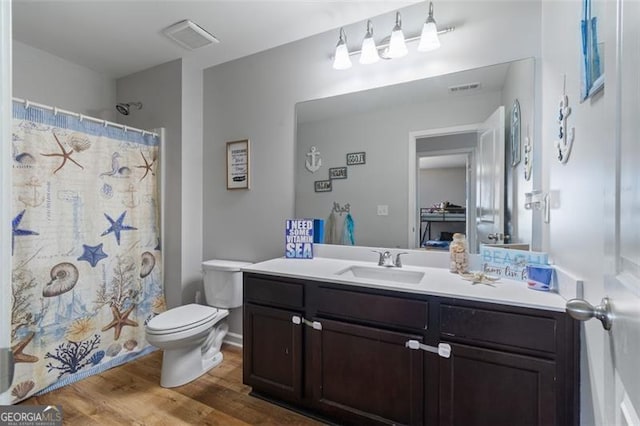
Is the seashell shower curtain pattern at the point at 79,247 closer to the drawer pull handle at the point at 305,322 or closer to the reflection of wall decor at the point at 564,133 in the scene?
the drawer pull handle at the point at 305,322

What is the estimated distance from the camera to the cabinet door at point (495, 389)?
3.75ft

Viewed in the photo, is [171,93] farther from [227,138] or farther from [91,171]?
[91,171]

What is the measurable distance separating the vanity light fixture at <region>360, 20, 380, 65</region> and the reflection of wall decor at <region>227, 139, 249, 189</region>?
1.12 m

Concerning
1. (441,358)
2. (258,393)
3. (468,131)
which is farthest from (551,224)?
(258,393)

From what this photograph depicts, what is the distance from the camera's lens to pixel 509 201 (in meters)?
1.65

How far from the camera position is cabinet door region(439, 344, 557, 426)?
1144 mm

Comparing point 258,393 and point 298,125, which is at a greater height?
point 298,125

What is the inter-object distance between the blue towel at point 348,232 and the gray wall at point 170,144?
1.43 metres

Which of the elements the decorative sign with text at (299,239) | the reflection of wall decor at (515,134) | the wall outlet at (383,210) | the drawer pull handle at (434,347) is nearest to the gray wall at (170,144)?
the decorative sign with text at (299,239)

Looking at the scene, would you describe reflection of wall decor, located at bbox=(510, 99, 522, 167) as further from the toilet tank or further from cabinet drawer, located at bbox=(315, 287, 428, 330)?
the toilet tank

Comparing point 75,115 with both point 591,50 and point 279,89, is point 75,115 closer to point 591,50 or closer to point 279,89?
point 279,89

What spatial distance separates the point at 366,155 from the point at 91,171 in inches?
77.1

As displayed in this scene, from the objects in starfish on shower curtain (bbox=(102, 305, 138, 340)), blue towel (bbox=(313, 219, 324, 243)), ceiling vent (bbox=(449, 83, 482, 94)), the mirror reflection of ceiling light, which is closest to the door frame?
ceiling vent (bbox=(449, 83, 482, 94))

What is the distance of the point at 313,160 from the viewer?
2.22m
